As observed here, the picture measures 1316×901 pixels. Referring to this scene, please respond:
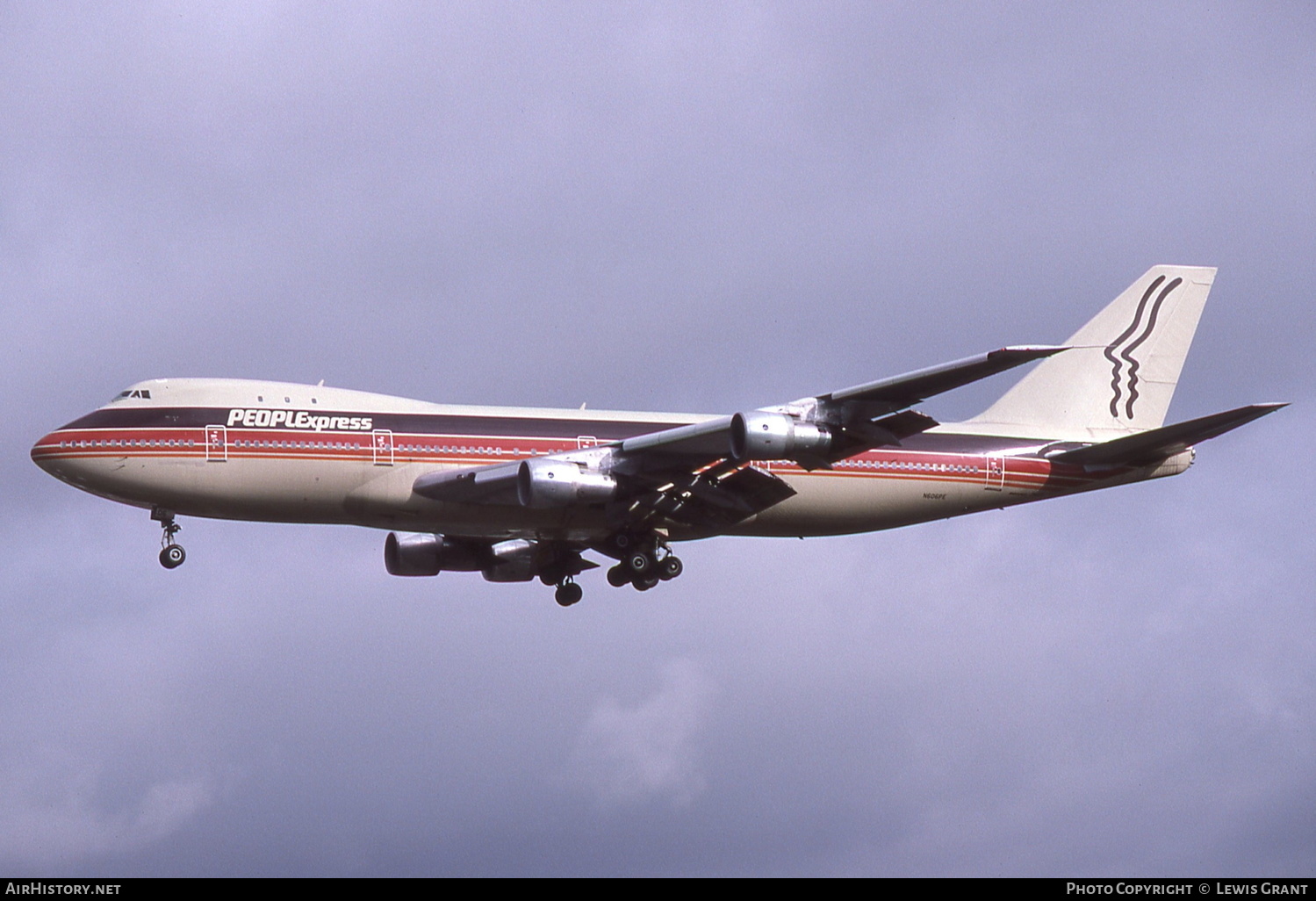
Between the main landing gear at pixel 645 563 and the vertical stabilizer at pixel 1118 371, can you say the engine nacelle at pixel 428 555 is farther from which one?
the vertical stabilizer at pixel 1118 371

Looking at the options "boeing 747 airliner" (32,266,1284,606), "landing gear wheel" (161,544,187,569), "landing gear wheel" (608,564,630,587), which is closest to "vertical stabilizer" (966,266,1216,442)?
"boeing 747 airliner" (32,266,1284,606)

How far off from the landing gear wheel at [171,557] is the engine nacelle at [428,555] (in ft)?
24.8

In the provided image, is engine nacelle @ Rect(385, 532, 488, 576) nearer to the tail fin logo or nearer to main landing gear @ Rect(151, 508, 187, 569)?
main landing gear @ Rect(151, 508, 187, 569)

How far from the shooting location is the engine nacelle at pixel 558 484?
151 feet

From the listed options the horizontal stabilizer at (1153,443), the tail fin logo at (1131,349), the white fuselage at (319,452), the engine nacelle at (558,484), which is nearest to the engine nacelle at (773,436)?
the engine nacelle at (558,484)

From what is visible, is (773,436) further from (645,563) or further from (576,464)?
(645,563)

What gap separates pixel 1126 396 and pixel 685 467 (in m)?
17.1

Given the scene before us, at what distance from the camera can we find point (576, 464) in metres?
47.1

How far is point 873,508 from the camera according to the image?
52.4 m

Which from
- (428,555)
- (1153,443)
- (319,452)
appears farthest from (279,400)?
(1153,443)

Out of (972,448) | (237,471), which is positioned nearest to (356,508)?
(237,471)

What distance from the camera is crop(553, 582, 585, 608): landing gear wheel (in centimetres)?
5425
